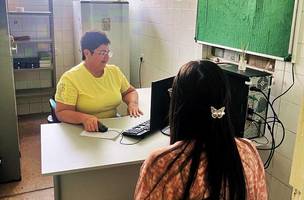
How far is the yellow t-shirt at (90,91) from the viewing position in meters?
2.25

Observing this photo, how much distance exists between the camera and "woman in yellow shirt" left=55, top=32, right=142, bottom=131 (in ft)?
7.29

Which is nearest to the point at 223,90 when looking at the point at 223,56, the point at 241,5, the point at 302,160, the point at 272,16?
the point at 302,160

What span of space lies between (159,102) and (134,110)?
1.48ft

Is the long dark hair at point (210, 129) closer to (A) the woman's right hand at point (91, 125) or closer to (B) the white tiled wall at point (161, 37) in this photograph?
(A) the woman's right hand at point (91, 125)

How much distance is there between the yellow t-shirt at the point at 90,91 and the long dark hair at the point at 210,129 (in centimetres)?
127

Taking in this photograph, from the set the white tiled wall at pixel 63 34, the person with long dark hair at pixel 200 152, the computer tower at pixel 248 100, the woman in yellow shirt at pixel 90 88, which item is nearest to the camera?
the person with long dark hair at pixel 200 152

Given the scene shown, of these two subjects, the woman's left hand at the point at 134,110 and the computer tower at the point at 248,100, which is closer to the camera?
the computer tower at the point at 248,100

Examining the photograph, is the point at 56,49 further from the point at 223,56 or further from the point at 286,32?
the point at 286,32

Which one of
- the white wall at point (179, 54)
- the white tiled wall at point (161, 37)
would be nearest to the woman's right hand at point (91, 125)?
the white wall at point (179, 54)

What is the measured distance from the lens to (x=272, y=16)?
78.5 inches

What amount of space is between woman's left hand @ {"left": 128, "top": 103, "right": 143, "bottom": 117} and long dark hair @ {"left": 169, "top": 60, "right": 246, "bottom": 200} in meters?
1.25

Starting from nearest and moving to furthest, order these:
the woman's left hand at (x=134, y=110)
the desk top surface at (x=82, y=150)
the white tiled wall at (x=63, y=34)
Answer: the desk top surface at (x=82, y=150) → the woman's left hand at (x=134, y=110) → the white tiled wall at (x=63, y=34)

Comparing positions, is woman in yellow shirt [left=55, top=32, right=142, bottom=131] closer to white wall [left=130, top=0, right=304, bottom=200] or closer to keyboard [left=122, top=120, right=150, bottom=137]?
keyboard [left=122, top=120, right=150, bottom=137]

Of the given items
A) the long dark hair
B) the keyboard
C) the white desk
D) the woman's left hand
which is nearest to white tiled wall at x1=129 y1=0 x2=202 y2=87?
the woman's left hand
